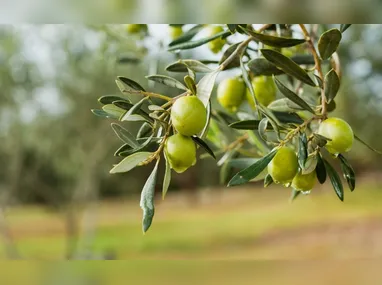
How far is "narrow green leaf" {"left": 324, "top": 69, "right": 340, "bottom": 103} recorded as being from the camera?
0.45 m

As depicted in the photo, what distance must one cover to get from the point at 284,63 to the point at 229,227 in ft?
39.5

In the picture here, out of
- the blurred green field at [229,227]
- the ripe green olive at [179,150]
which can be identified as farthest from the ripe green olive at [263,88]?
the blurred green field at [229,227]

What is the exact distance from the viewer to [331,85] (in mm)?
460

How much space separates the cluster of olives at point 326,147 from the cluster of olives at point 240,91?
0.18 metres

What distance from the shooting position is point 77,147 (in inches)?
345

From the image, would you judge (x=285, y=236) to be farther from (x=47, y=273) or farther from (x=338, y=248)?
(x=47, y=273)

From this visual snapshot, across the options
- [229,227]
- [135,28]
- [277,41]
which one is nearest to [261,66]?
[277,41]

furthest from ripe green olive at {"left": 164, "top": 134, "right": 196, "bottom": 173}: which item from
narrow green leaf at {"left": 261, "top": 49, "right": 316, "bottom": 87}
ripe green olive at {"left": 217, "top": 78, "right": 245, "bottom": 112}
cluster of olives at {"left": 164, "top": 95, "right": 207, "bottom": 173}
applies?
ripe green olive at {"left": 217, "top": 78, "right": 245, "bottom": 112}

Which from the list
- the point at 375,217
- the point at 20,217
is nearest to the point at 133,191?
the point at 20,217

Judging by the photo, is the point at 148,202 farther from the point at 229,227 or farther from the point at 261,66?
the point at 229,227

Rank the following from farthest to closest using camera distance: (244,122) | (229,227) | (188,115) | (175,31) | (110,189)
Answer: (229,227)
(110,189)
(175,31)
(244,122)
(188,115)

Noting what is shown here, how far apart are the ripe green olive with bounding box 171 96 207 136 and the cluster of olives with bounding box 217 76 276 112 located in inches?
8.4

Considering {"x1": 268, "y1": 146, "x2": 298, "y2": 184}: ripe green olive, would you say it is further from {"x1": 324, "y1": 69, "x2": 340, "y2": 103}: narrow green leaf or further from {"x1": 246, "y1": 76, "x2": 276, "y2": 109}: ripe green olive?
{"x1": 246, "y1": 76, "x2": 276, "y2": 109}: ripe green olive

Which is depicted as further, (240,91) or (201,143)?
(240,91)
